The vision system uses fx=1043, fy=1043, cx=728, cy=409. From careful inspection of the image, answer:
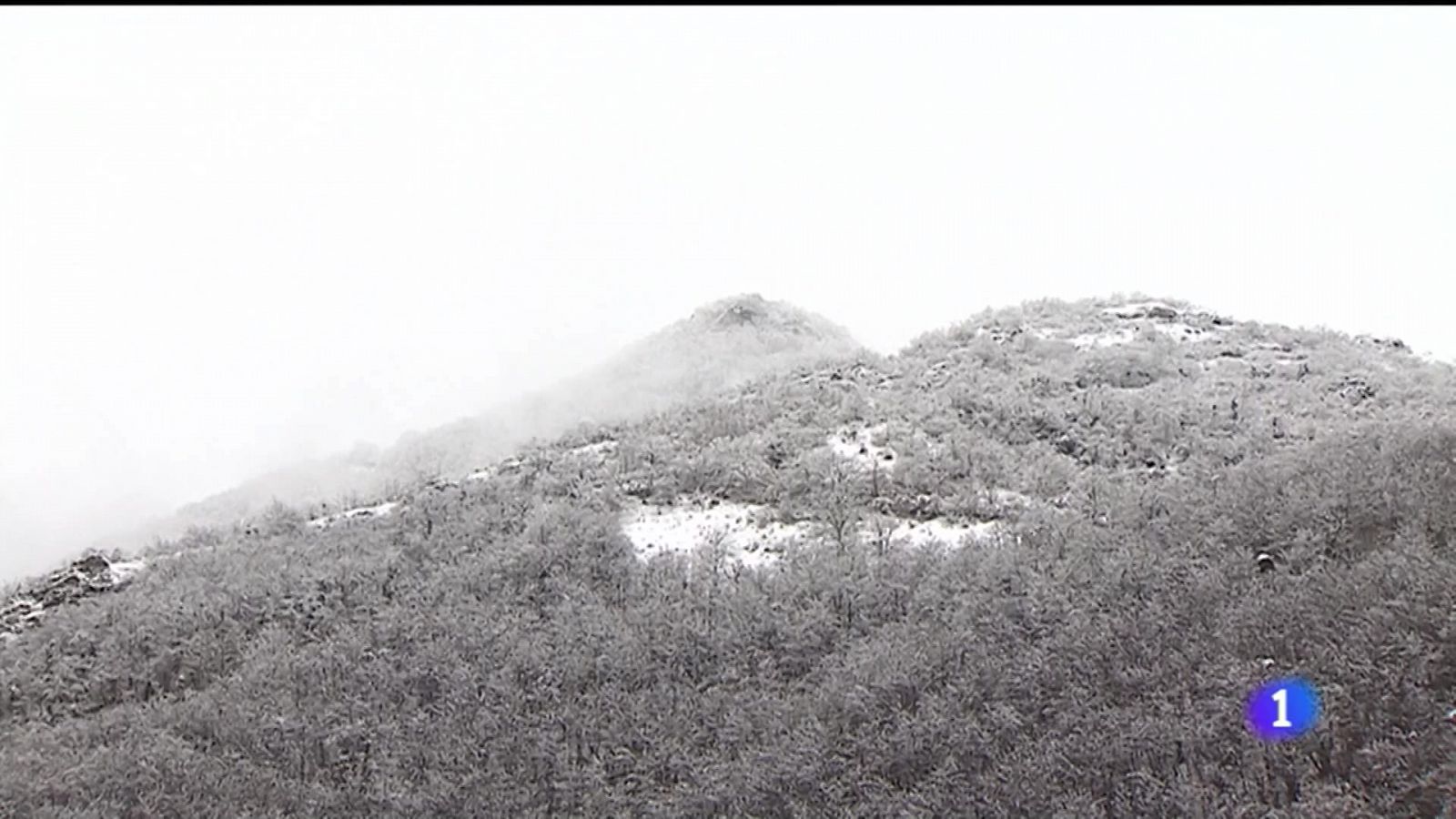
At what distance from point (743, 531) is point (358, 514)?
9.55 metres

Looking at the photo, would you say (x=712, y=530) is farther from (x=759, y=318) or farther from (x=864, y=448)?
(x=759, y=318)

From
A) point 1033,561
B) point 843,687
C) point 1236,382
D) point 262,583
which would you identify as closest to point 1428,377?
point 1236,382

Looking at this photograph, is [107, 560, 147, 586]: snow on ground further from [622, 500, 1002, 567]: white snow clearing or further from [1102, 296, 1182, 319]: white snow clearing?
[1102, 296, 1182, 319]: white snow clearing

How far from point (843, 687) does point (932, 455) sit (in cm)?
967

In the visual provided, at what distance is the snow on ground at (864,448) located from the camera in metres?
21.3

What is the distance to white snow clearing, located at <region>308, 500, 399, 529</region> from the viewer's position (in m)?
22.5

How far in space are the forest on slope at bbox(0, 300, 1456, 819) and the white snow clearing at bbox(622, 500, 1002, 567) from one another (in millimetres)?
346

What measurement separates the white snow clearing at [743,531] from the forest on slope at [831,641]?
13.6 inches

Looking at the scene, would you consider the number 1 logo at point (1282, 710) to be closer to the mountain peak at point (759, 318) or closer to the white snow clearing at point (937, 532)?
the white snow clearing at point (937, 532)

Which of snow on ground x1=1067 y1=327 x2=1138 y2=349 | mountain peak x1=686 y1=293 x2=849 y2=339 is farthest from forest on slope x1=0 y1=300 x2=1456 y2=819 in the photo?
mountain peak x1=686 y1=293 x2=849 y2=339

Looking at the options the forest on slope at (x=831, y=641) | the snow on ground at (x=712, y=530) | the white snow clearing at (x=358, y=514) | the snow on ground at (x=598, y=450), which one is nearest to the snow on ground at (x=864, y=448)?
the forest on slope at (x=831, y=641)

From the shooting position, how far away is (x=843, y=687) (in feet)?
39.4

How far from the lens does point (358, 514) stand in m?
23.1

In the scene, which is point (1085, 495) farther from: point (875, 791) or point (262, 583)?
point (262, 583)
